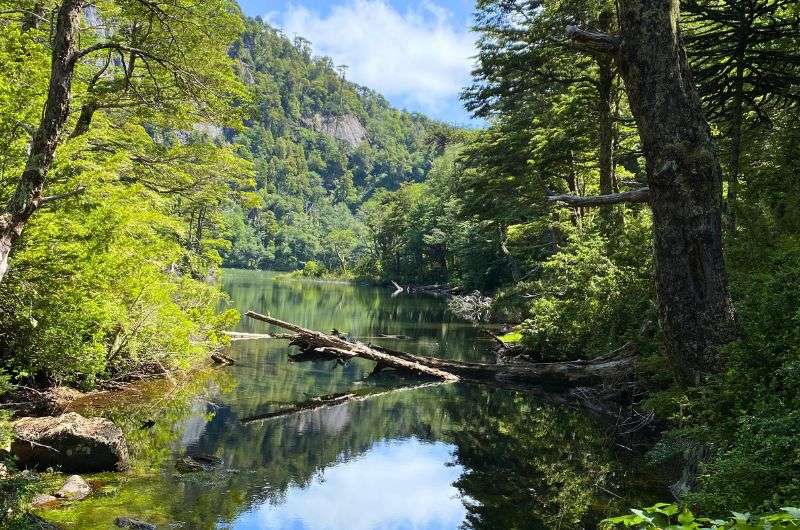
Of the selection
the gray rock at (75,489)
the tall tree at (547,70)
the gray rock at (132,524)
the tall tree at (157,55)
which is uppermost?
the tall tree at (547,70)

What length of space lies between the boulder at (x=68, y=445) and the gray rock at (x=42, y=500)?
104 cm

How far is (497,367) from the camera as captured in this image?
54.1 ft

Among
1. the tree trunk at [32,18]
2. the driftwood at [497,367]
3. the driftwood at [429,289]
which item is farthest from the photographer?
the driftwood at [429,289]

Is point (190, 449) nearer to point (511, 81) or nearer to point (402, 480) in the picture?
point (402, 480)

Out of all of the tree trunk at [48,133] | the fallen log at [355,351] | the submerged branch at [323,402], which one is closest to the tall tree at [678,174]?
the tree trunk at [48,133]

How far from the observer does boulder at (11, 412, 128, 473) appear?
8.30 metres

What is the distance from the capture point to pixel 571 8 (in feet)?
51.7

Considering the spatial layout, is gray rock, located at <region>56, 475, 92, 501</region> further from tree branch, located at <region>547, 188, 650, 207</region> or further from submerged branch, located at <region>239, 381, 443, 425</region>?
tree branch, located at <region>547, 188, 650, 207</region>

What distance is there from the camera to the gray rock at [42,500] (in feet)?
23.1

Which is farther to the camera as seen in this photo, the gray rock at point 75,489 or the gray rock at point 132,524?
the gray rock at point 75,489

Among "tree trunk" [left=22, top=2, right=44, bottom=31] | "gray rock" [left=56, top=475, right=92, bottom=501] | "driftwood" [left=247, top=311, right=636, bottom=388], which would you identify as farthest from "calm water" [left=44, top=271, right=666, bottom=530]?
"tree trunk" [left=22, top=2, right=44, bottom=31]

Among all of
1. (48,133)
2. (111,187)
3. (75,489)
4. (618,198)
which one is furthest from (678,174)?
(111,187)

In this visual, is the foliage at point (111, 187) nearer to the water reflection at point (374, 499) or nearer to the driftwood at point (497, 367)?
the driftwood at point (497, 367)

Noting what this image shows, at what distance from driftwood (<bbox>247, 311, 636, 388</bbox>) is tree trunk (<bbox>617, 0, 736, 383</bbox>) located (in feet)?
24.7
